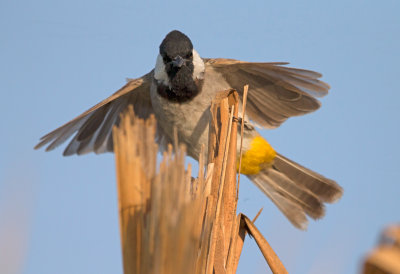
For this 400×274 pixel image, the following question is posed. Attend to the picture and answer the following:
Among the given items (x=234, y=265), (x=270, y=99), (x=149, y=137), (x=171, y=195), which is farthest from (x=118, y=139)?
(x=270, y=99)

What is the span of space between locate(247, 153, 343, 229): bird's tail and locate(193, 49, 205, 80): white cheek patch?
3.87 feet

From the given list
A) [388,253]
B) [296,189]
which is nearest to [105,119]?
[296,189]

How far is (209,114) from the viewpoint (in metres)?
4.23

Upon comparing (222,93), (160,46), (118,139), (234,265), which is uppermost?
(160,46)

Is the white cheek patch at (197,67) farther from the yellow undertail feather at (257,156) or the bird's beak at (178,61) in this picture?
the yellow undertail feather at (257,156)

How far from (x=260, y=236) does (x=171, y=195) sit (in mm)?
874

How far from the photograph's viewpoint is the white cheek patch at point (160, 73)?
4.24m

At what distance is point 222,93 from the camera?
2.40 meters

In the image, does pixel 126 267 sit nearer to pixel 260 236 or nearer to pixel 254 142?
pixel 260 236

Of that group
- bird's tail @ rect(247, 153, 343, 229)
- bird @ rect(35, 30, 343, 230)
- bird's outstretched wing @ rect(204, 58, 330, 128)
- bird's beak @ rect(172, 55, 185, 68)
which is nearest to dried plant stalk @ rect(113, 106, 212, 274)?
bird @ rect(35, 30, 343, 230)

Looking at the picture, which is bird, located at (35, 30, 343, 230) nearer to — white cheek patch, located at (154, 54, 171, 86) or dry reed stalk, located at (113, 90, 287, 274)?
white cheek patch, located at (154, 54, 171, 86)

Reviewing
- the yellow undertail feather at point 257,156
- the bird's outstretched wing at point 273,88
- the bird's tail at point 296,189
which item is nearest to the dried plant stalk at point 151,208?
the bird's outstretched wing at point 273,88

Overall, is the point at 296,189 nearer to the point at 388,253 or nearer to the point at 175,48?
the point at 175,48

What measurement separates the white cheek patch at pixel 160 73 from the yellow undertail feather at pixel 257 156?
97 cm
